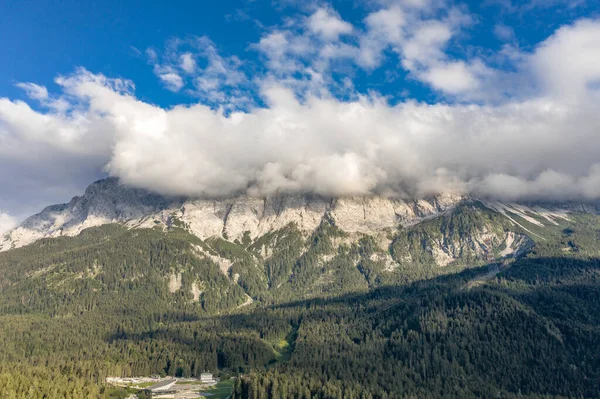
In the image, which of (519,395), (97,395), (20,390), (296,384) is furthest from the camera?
(519,395)

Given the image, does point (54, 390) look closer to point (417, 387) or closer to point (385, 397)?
point (385, 397)

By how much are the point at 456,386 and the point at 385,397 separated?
134 ft

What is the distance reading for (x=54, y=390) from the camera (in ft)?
512

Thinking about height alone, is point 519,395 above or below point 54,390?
below

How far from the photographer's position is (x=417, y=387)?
194 meters

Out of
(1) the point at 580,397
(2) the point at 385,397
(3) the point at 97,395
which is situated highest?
(3) the point at 97,395

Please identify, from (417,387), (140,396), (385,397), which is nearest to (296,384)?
(385,397)

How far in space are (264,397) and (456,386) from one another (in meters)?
80.8

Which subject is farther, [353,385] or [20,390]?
[353,385]

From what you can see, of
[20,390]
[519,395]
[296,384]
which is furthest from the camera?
[519,395]

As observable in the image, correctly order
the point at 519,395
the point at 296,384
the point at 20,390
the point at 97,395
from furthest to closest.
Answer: the point at 519,395, the point at 296,384, the point at 97,395, the point at 20,390

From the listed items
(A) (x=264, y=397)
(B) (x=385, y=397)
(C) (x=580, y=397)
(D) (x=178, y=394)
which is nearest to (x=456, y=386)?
(B) (x=385, y=397)

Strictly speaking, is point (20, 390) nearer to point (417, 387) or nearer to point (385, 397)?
point (385, 397)

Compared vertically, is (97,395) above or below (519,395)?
above
